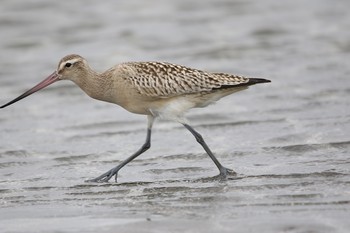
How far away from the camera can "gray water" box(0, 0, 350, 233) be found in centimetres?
861

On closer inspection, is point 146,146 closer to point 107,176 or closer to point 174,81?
point 107,176

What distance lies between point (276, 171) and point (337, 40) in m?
7.39

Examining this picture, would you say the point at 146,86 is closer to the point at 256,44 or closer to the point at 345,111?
the point at 345,111

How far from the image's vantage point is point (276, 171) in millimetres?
9875

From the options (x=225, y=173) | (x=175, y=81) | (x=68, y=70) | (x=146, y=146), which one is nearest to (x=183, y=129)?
(x=146, y=146)

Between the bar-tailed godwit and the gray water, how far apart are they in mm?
631

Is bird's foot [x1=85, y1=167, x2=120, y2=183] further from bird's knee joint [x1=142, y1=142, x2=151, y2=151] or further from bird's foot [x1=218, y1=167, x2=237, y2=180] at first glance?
bird's foot [x1=218, y1=167, x2=237, y2=180]

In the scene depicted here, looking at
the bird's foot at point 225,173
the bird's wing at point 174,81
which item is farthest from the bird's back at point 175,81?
the bird's foot at point 225,173

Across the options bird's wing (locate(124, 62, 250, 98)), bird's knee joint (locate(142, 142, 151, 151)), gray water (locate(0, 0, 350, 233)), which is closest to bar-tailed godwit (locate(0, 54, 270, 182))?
bird's wing (locate(124, 62, 250, 98))

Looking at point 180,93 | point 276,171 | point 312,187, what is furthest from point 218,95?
point 312,187

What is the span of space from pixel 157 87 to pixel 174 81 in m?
0.21

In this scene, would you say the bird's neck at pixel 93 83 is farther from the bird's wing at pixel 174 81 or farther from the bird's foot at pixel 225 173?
the bird's foot at pixel 225 173

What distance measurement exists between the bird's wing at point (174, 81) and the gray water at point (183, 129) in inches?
35.6

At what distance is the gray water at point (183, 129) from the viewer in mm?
8609
